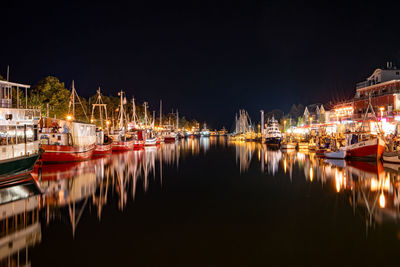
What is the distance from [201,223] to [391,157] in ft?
78.7

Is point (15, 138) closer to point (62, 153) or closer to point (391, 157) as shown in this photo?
point (62, 153)

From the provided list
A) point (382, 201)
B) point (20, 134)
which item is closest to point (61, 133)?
point (20, 134)

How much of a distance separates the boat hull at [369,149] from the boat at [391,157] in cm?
63

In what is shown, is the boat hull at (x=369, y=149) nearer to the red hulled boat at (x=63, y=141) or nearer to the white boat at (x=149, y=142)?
the red hulled boat at (x=63, y=141)

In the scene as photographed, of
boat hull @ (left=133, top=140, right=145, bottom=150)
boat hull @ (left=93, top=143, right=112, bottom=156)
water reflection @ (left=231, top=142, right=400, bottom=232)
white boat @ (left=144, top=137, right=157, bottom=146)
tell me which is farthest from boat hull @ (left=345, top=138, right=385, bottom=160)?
white boat @ (left=144, top=137, right=157, bottom=146)

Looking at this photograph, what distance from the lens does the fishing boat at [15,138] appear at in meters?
17.4

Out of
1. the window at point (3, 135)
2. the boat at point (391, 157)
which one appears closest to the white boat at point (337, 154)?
the boat at point (391, 157)

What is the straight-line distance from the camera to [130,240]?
9008 mm

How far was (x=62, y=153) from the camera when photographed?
27.8 metres

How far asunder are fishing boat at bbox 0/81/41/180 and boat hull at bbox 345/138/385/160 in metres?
28.8

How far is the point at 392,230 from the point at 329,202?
150 inches

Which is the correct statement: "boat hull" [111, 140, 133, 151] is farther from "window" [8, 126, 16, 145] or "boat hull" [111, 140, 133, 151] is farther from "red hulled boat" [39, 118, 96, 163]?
"window" [8, 126, 16, 145]

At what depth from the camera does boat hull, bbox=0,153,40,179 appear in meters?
16.8

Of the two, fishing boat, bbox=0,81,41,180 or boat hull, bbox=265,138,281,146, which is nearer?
fishing boat, bbox=0,81,41,180
